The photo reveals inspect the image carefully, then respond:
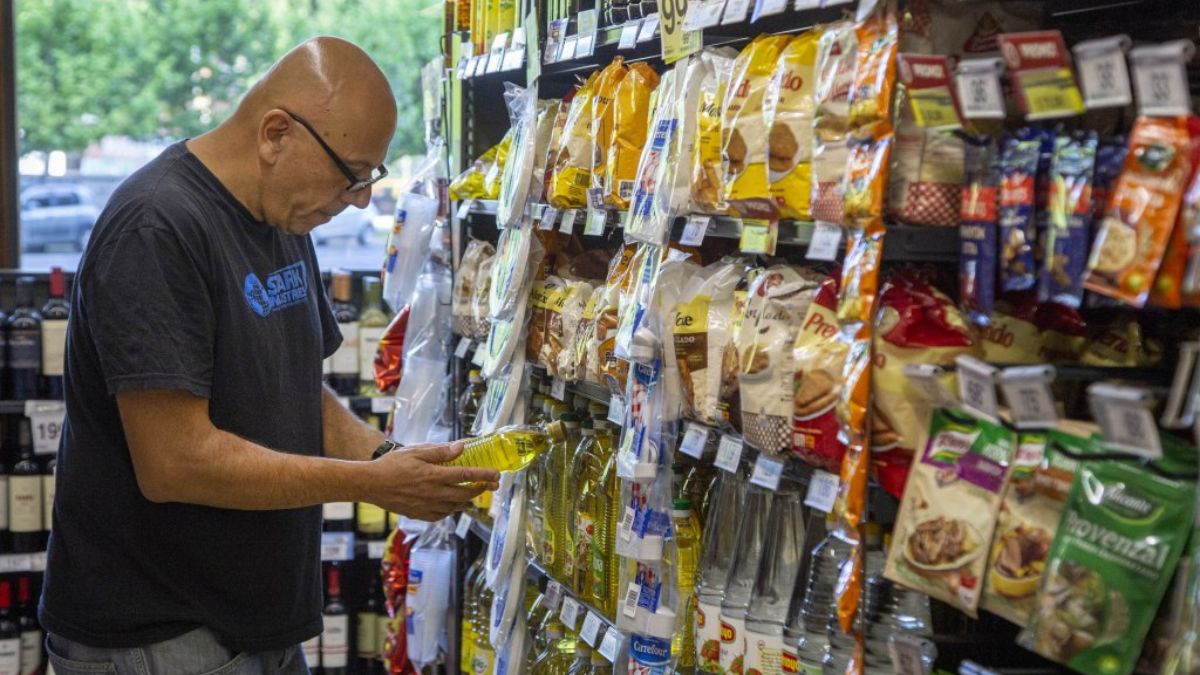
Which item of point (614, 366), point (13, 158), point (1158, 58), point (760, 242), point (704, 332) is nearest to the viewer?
point (1158, 58)

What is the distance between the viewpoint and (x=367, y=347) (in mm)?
4938

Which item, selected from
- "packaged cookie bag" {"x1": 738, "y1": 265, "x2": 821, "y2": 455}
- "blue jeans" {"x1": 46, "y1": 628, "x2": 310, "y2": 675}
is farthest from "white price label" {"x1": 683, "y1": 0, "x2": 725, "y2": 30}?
"blue jeans" {"x1": 46, "y1": 628, "x2": 310, "y2": 675}

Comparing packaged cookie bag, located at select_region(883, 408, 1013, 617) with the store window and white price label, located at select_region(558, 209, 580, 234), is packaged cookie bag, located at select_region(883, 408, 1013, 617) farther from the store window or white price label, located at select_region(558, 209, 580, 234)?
the store window

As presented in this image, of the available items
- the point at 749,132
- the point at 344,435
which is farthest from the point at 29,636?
the point at 749,132

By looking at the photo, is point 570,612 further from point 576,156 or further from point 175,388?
point 175,388

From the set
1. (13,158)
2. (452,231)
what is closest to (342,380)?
(452,231)

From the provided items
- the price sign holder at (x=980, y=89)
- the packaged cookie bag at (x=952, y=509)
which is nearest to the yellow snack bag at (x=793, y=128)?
the price sign holder at (x=980, y=89)

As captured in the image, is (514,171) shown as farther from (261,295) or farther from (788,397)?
(788,397)

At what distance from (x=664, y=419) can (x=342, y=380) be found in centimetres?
280

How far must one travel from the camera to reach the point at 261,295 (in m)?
2.32

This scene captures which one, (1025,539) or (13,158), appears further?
(13,158)

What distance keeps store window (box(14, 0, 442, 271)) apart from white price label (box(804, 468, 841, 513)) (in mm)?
4048

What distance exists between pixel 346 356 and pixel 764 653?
121 inches

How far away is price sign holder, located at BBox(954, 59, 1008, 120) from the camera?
1590 mm
